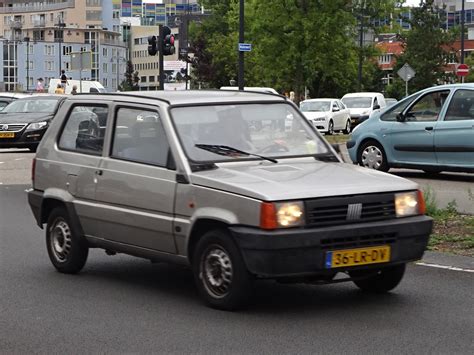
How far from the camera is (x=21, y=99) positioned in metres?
30.4

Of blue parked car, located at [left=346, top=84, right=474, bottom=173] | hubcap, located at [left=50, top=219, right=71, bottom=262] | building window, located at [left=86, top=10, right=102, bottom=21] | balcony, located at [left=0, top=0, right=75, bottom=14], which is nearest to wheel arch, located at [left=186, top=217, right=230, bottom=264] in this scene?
hubcap, located at [left=50, top=219, right=71, bottom=262]

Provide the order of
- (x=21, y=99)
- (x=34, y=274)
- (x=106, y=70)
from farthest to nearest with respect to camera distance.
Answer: (x=106, y=70), (x=21, y=99), (x=34, y=274)

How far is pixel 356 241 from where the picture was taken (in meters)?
7.46

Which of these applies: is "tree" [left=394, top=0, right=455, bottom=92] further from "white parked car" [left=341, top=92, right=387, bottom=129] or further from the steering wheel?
the steering wheel

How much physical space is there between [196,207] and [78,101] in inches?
92.5

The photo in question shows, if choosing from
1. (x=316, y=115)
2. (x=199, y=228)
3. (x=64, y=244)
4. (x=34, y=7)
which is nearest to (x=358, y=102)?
(x=316, y=115)

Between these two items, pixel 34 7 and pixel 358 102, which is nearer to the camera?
pixel 358 102

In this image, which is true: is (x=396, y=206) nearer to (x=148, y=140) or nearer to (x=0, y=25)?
(x=148, y=140)

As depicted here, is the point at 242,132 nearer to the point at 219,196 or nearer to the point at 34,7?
the point at 219,196

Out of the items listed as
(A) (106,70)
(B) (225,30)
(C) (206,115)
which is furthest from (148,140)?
(A) (106,70)

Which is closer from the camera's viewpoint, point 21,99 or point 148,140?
point 148,140

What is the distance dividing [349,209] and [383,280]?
1131 mm

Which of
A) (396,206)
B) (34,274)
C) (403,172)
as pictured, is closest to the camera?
(396,206)

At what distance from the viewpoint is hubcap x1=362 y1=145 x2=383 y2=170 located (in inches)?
778
